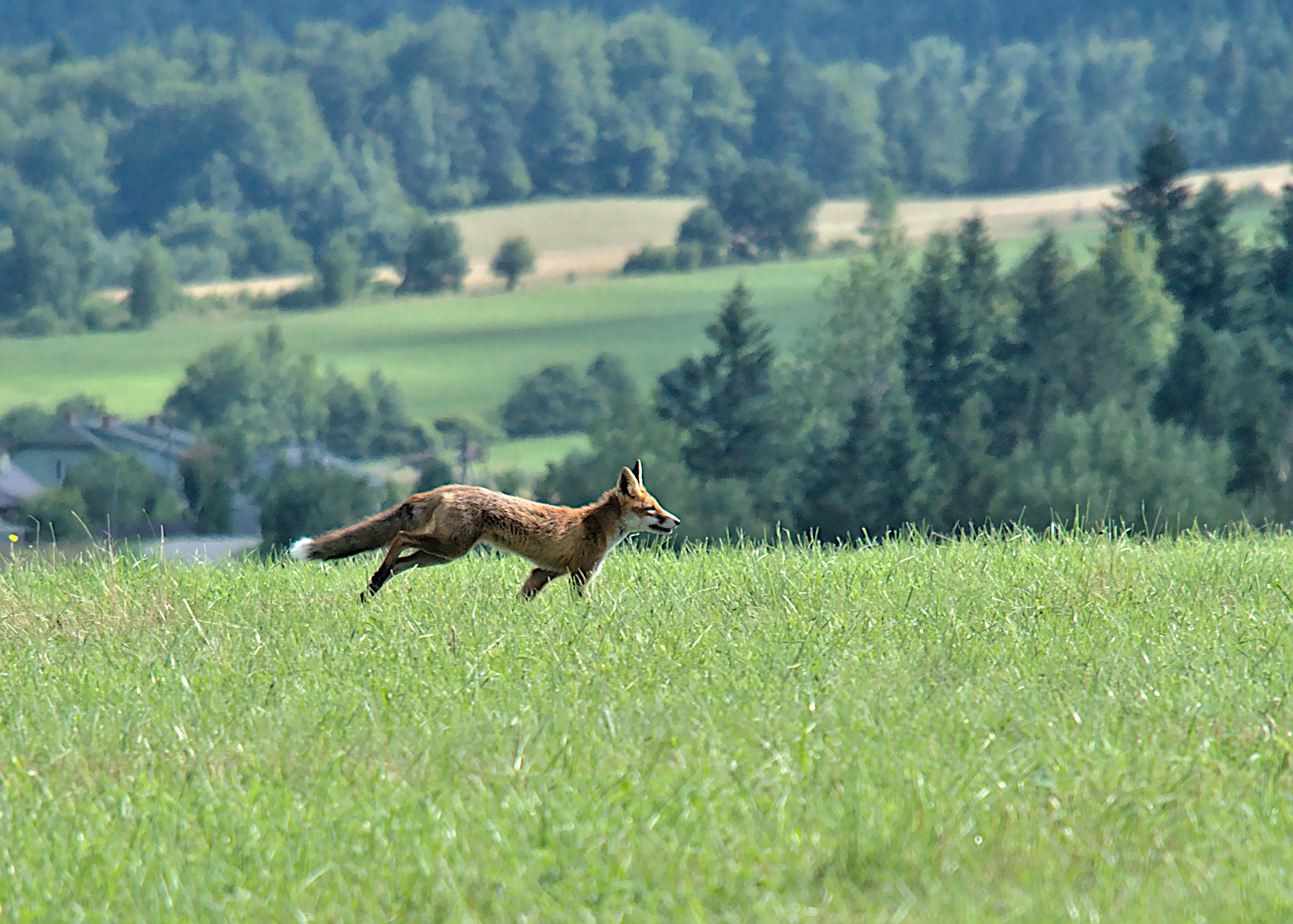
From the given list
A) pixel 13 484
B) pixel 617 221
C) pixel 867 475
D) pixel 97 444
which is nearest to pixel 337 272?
pixel 617 221

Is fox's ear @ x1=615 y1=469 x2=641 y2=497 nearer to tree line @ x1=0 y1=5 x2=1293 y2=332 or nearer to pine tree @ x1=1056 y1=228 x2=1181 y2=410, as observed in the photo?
pine tree @ x1=1056 y1=228 x2=1181 y2=410

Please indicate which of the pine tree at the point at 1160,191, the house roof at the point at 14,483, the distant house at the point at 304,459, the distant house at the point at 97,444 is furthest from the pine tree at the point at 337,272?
the pine tree at the point at 1160,191

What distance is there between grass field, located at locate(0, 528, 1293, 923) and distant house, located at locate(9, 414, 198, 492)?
105556 mm

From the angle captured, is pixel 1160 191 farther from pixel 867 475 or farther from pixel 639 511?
pixel 639 511

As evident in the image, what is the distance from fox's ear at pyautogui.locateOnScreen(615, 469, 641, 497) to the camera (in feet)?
27.8

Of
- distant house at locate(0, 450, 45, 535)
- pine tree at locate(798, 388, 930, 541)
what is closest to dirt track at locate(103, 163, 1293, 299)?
distant house at locate(0, 450, 45, 535)

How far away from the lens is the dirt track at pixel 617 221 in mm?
154625

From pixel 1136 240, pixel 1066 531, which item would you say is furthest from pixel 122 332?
pixel 1066 531

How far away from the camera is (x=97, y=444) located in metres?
111

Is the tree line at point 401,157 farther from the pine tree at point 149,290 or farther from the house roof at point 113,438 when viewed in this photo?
the house roof at point 113,438

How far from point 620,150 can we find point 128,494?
108597mm

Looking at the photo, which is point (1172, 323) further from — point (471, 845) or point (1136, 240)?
point (471, 845)

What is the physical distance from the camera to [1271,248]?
76000mm

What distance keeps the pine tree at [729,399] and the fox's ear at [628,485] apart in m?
72.4
